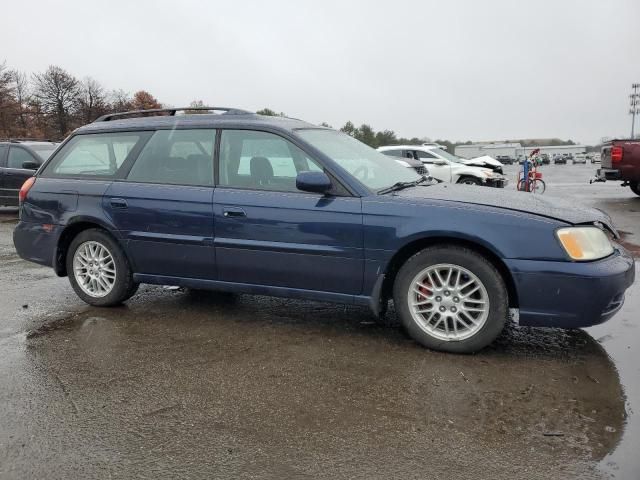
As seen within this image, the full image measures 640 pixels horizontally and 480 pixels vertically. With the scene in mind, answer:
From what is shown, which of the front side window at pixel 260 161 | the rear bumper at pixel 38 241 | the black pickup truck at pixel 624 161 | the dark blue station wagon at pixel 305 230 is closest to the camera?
the dark blue station wagon at pixel 305 230

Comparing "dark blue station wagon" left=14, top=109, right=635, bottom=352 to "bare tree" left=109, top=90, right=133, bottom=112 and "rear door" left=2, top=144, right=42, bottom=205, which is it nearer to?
"rear door" left=2, top=144, right=42, bottom=205

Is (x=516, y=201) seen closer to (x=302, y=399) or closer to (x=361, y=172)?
(x=361, y=172)

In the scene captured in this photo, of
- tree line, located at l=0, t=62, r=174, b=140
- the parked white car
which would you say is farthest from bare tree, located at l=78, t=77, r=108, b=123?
the parked white car

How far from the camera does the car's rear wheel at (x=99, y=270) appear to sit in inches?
186

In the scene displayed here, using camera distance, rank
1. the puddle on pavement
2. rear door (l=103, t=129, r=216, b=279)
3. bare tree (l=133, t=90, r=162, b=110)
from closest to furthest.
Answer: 1. the puddle on pavement
2. rear door (l=103, t=129, r=216, b=279)
3. bare tree (l=133, t=90, r=162, b=110)

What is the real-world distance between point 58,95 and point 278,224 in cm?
5861

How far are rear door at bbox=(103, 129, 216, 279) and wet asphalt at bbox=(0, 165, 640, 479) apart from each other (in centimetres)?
55

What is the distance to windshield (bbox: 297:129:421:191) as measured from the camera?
411 cm

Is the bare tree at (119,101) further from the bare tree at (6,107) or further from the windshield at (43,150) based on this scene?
the windshield at (43,150)

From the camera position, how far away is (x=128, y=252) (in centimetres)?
464

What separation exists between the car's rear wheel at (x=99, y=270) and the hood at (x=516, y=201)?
2.53 metres

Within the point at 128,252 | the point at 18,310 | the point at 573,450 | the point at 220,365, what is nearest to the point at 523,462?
the point at 573,450

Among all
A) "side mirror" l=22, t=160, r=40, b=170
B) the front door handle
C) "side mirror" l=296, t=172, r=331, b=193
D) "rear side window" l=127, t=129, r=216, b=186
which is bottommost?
the front door handle

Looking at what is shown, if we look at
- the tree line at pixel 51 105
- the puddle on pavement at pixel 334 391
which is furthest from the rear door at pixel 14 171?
the tree line at pixel 51 105
